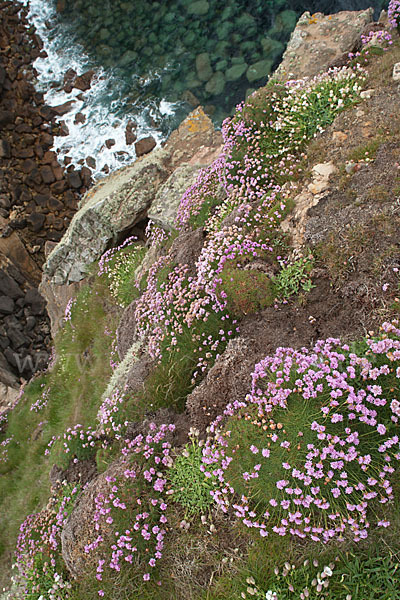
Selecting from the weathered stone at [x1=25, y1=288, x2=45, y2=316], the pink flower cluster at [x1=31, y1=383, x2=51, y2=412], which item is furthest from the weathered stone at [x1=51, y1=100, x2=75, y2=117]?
the pink flower cluster at [x1=31, y1=383, x2=51, y2=412]

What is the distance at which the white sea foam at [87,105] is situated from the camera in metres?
23.5

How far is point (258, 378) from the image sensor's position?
4828 mm

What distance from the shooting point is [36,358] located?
899 inches

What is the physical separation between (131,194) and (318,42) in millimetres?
6694

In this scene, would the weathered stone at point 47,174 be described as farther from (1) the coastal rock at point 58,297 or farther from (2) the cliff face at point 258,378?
(2) the cliff face at point 258,378

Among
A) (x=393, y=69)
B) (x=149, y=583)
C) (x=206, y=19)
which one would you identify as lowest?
(x=149, y=583)

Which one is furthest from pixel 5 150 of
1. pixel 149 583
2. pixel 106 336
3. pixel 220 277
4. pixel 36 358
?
pixel 149 583

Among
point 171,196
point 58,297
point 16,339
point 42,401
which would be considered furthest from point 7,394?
point 171,196

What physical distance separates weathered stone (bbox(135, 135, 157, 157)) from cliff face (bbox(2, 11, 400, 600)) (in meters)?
13.8

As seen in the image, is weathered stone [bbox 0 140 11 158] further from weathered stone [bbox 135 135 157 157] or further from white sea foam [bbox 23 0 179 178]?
weathered stone [bbox 135 135 157 157]

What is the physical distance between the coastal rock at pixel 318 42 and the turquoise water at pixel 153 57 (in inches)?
352

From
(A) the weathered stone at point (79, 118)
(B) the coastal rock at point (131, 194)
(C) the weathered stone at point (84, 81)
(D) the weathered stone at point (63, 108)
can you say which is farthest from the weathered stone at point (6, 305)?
(C) the weathered stone at point (84, 81)

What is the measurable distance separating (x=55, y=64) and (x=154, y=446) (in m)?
29.8

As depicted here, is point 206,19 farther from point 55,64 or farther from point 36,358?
point 36,358
